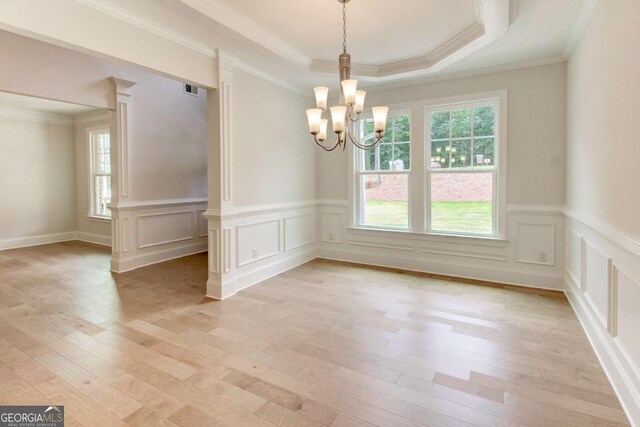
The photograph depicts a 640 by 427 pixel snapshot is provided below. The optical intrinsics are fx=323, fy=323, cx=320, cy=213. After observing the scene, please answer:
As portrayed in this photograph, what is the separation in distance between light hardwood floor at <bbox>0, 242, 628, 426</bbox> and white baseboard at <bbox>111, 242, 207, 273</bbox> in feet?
2.18

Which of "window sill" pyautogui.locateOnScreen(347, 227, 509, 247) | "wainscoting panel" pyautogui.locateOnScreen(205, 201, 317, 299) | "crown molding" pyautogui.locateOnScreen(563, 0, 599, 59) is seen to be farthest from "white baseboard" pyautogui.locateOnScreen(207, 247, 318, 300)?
"crown molding" pyautogui.locateOnScreen(563, 0, 599, 59)

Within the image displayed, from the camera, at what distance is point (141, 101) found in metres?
4.98

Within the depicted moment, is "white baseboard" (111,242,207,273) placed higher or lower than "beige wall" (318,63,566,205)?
lower

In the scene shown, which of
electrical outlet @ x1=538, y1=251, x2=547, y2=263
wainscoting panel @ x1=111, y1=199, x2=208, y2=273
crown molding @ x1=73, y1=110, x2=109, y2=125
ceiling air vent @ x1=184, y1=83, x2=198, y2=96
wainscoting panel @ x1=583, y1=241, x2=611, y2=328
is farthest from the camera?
crown molding @ x1=73, y1=110, x2=109, y2=125

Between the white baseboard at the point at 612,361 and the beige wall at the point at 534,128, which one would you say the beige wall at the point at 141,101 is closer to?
the beige wall at the point at 534,128

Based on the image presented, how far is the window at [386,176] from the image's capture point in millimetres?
4617

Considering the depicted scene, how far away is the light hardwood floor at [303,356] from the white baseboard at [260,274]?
0.38 feet

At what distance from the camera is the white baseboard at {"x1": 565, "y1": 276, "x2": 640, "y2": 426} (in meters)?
1.72

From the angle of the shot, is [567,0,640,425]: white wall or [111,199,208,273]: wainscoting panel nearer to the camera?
[567,0,640,425]: white wall

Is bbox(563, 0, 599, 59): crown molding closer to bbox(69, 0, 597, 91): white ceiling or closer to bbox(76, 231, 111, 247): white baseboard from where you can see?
bbox(69, 0, 597, 91): white ceiling

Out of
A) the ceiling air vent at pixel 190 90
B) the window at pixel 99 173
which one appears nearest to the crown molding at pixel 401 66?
the ceiling air vent at pixel 190 90

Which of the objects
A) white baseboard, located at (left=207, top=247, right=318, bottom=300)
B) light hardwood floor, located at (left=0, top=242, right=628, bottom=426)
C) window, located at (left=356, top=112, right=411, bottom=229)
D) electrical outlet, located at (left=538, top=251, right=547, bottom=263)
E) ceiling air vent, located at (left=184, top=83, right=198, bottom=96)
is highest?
ceiling air vent, located at (left=184, top=83, right=198, bottom=96)

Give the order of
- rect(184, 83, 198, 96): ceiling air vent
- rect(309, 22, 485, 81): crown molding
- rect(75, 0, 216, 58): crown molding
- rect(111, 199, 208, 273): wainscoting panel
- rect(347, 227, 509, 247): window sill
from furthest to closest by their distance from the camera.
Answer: rect(184, 83, 198, 96): ceiling air vent < rect(111, 199, 208, 273): wainscoting panel < rect(347, 227, 509, 247): window sill < rect(309, 22, 485, 81): crown molding < rect(75, 0, 216, 58): crown molding

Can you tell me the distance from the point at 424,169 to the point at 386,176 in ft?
1.86
